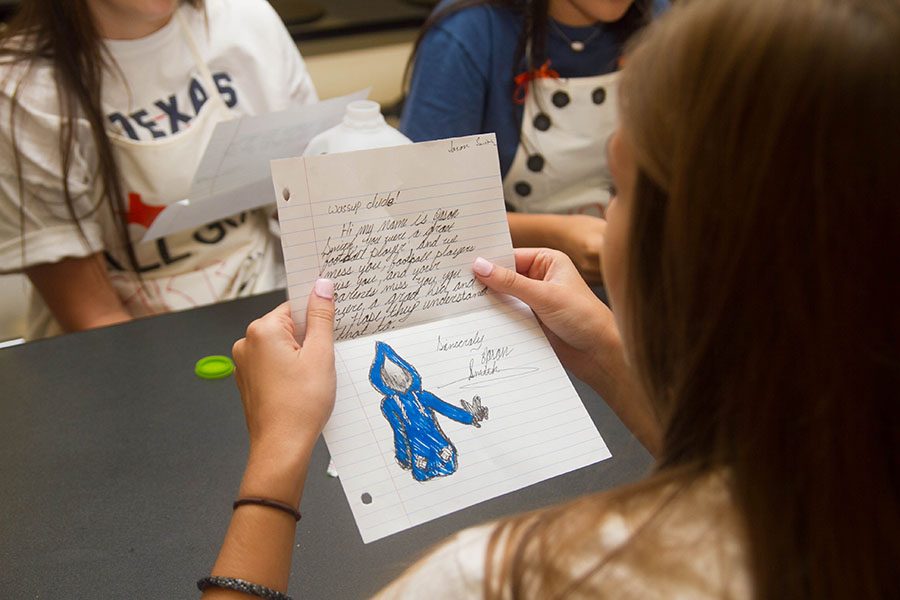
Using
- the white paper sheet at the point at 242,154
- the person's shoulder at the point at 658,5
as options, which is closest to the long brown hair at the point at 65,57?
the white paper sheet at the point at 242,154

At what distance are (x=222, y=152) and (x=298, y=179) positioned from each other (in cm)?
37

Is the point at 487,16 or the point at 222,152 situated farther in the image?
the point at 487,16

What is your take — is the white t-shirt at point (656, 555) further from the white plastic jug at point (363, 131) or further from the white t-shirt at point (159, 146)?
the white t-shirt at point (159, 146)

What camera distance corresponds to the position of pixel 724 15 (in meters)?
0.36

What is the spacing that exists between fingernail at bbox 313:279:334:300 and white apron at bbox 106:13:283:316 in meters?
0.56

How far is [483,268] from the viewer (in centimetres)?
68

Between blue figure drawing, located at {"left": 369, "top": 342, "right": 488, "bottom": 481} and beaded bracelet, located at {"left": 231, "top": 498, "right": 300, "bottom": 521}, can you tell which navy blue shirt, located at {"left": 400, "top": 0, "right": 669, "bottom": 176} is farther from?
beaded bracelet, located at {"left": 231, "top": 498, "right": 300, "bottom": 521}

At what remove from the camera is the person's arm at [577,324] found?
688 mm

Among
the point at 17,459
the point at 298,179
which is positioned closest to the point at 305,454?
the point at 298,179

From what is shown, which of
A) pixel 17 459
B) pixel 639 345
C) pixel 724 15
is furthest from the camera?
pixel 17 459

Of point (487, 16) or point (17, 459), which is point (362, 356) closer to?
point (17, 459)

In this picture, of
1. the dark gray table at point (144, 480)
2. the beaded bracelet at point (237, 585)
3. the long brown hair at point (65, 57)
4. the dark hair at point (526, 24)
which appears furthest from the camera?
the dark hair at point (526, 24)

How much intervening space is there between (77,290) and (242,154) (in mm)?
317

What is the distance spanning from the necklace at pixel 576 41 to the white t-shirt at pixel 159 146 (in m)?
0.42
